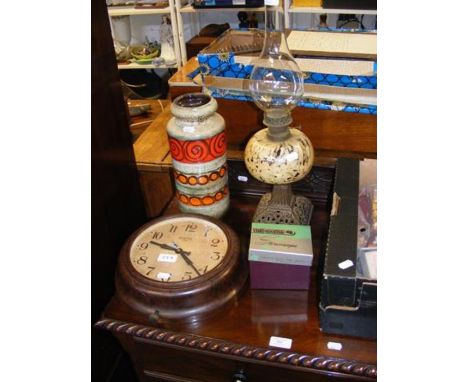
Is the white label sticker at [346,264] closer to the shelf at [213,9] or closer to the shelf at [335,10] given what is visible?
the shelf at [335,10]

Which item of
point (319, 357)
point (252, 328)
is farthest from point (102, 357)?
point (319, 357)

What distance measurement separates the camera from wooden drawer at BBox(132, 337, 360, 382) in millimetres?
730

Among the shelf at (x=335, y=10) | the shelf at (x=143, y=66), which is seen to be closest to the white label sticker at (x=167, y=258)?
the shelf at (x=335, y=10)

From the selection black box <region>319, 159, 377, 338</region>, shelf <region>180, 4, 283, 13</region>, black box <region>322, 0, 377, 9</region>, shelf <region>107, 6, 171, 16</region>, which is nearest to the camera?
black box <region>319, 159, 377, 338</region>

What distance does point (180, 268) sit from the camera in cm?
78

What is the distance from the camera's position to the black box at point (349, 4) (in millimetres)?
1552

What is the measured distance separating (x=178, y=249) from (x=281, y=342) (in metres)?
0.26

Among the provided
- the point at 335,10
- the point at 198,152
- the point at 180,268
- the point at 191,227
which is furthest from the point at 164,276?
the point at 335,10

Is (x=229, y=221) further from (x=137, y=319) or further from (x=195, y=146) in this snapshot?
(x=137, y=319)

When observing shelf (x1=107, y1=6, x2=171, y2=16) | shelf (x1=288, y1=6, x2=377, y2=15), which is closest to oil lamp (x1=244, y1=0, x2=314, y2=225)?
shelf (x1=288, y1=6, x2=377, y2=15)

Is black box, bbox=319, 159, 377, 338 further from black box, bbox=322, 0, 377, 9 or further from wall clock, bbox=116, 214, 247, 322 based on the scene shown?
black box, bbox=322, 0, 377, 9

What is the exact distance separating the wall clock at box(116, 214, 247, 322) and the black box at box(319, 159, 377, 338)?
0.18 meters

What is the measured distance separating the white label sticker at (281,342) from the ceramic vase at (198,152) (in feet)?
1.09

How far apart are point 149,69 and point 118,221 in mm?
1457
